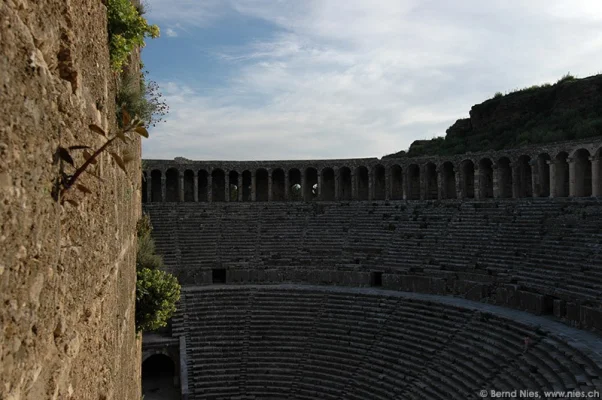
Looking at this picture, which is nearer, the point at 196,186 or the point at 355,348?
the point at 355,348

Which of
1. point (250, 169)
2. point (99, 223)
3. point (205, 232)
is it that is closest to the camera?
point (99, 223)

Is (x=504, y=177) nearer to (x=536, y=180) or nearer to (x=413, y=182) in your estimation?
(x=536, y=180)

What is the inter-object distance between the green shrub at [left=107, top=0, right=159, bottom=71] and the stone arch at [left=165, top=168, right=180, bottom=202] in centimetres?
2657

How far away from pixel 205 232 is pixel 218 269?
3.16m

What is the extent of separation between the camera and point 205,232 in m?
27.1

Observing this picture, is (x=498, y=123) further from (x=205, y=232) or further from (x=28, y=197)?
(x=28, y=197)

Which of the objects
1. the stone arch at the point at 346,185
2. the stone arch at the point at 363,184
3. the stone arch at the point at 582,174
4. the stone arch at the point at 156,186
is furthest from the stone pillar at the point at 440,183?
the stone arch at the point at 156,186

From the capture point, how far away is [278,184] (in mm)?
32844

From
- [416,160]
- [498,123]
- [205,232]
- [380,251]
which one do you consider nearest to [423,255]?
[380,251]

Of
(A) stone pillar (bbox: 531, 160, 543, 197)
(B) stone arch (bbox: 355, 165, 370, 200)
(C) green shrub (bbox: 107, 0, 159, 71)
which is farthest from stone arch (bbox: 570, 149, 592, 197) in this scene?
(C) green shrub (bbox: 107, 0, 159, 71)

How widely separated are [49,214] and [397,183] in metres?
29.2

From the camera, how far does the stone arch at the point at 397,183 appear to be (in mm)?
30109

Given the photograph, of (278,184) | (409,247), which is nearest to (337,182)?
(278,184)

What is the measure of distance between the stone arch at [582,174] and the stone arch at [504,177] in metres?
3.60
